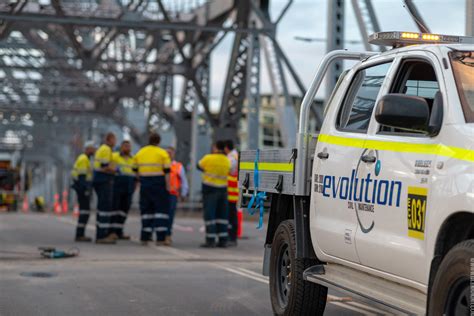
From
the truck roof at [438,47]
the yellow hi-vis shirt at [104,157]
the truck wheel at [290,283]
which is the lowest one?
the truck wheel at [290,283]

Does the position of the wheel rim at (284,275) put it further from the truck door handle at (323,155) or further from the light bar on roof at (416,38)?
the light bar on roof at (416,38)

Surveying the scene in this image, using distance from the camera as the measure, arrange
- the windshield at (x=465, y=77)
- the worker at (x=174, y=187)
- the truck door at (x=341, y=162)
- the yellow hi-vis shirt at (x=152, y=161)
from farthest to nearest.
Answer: the worker at (x=174, y=187) < the yellow hi-vis shirt at (x=152, y=161) < the truck door at (x=341, y=162) < the windshield at (x=465, y=77)

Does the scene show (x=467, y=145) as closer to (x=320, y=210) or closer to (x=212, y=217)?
(x=320, y=210)

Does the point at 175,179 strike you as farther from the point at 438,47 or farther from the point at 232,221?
the point at 438,47

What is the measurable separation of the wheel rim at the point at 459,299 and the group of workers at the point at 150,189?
1105 cm

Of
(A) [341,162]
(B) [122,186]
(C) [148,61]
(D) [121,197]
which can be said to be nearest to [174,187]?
(B) [122,186]

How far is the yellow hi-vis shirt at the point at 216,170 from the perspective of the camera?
54.5 ft

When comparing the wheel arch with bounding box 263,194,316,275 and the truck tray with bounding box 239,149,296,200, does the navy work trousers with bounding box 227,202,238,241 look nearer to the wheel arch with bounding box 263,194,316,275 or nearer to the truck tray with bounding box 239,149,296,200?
the truck tray with bounding box 239,149,296,200

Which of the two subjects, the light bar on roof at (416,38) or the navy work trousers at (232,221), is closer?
the light bar on roof at (416,38)

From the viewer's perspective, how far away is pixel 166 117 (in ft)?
154

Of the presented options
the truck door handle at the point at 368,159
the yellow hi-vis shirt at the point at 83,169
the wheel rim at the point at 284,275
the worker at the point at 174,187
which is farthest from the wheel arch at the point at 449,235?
the yellow hi-vis shirt at the point at 83,169

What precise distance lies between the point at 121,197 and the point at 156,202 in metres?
1.87

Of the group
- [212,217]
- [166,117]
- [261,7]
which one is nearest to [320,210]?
[212,217]

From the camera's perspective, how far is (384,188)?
20.9ft
